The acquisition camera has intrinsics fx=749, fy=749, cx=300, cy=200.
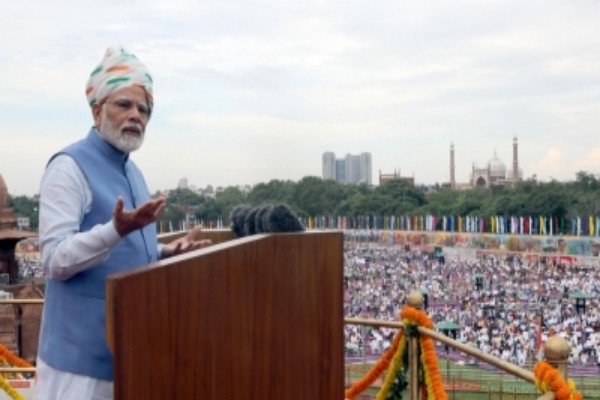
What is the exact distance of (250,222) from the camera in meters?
2.22

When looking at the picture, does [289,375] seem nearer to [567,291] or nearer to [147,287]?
[147,287]

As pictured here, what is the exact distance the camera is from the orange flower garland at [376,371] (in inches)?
146

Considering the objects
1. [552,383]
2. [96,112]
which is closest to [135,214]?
[96,112]

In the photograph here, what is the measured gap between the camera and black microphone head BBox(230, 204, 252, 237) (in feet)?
7.53

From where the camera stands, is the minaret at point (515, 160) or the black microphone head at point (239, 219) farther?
the minaret at point (515, 160)

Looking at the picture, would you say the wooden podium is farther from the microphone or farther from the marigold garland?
the marigold garland

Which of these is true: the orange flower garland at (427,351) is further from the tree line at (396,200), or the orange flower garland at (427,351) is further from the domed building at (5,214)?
the tree line at (396,200)

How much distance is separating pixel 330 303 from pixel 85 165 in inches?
31.7

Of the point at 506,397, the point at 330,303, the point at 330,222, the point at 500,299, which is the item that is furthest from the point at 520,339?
the point at 330,222

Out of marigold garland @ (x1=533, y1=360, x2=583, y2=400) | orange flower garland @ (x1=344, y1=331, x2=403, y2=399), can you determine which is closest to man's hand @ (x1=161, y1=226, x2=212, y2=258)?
marigold garland @ (x1=533, y1=360, x2=583, y2=400)

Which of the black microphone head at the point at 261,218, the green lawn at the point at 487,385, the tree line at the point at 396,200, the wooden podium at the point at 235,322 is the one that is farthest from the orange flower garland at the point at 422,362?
the tree line at the point at 396,200

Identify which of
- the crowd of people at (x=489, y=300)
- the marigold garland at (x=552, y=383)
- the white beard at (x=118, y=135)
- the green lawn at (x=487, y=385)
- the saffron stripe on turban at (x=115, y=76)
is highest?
the saffron stripe on turban at (x=115, y=76)

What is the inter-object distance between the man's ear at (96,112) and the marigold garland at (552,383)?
146 centimetres

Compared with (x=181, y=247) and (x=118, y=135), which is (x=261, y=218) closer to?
(x=181, y=247)
